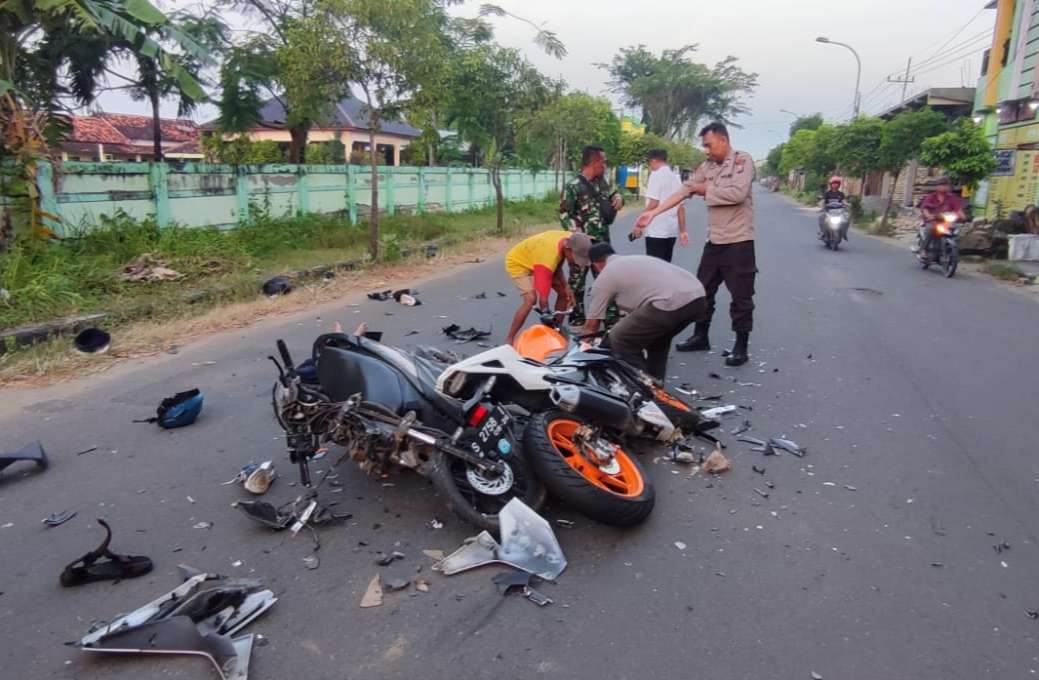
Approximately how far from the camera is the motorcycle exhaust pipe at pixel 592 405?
348 centimetres

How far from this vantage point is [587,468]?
11.4 feet

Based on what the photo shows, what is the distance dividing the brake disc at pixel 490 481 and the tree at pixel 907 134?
19.6m

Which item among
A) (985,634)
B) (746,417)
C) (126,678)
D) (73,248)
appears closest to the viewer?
(126,678)

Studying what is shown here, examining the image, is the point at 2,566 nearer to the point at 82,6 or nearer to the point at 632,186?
the point at 82,6

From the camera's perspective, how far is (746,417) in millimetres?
4879

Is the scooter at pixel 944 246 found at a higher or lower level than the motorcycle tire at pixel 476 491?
higher

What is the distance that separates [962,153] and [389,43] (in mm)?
12187

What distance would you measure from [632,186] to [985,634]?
48374mm

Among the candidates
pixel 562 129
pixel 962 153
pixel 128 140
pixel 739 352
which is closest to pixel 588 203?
pixel 739 352

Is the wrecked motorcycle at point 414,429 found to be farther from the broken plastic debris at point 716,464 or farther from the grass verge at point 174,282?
the grass verge at point 174,282

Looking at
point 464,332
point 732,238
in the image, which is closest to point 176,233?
point 464,332

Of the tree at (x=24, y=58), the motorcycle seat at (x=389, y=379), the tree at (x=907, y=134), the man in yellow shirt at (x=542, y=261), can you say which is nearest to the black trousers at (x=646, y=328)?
the man in yellow shirt at (x=542, y=261)

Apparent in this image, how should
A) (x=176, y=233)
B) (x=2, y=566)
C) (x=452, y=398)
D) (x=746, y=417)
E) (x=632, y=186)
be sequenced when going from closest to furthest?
(x=2, y=566) < (x=452, y=398) < (x=746, y=417) < (x=176, y=233) < (x=632, y=186)

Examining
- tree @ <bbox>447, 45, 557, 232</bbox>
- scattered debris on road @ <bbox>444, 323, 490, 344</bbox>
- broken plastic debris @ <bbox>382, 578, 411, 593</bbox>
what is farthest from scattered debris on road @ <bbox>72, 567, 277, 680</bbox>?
tree @ <bbox>447, 45, 557, 232</bbox>
